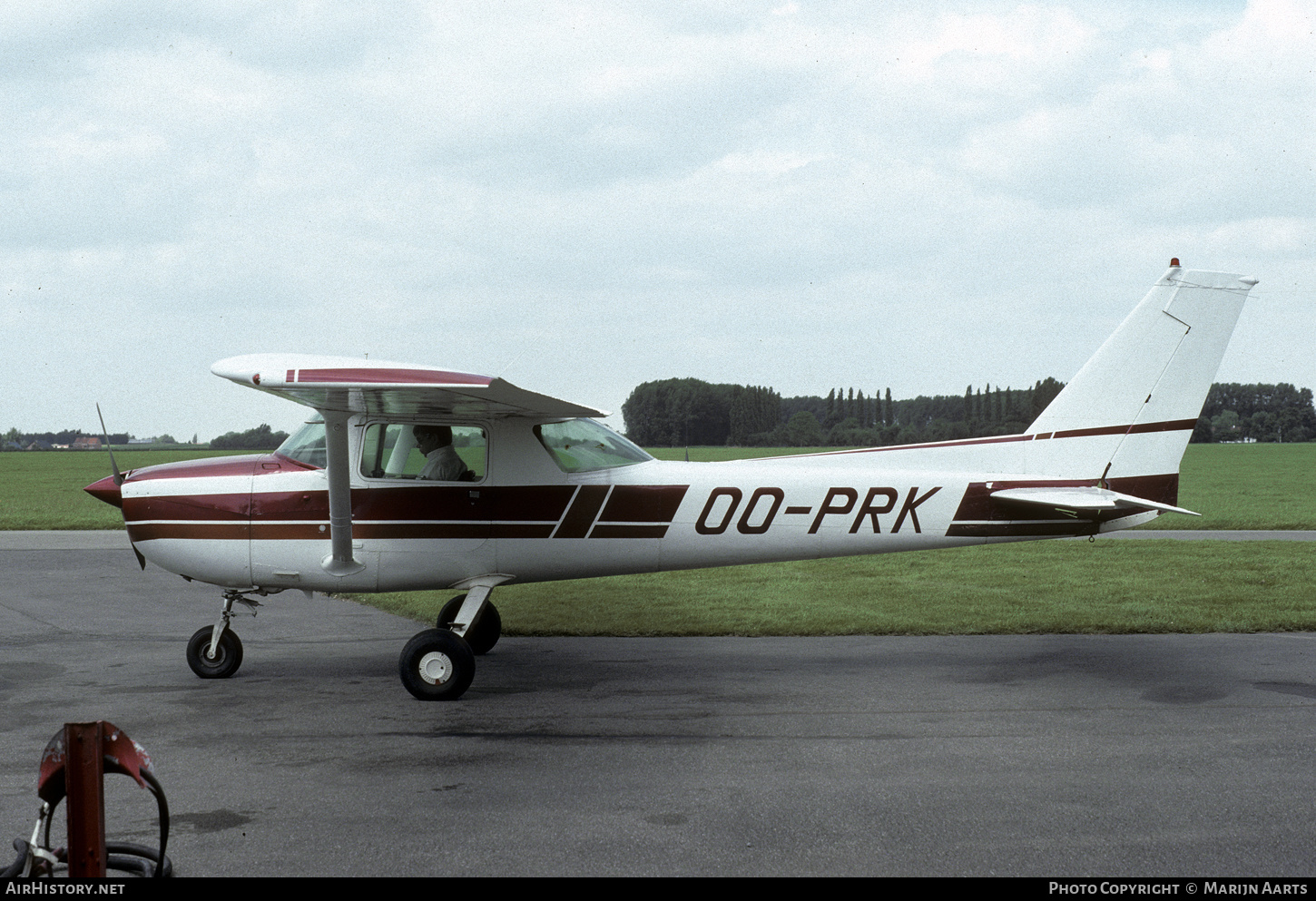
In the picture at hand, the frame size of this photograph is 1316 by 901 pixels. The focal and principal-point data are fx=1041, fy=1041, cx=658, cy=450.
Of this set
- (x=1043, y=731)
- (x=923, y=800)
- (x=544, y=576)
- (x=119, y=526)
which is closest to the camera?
(x=923, y=800)

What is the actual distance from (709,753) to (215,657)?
4.35 meters

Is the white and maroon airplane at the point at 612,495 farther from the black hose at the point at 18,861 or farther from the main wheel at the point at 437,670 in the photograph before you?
the black hose at the point at 18,861

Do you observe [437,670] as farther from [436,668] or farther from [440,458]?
[440,458]

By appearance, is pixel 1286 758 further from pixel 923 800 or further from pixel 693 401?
pixel 693 401

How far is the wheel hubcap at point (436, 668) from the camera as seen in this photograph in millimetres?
7391

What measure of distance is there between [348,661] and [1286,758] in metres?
6.83

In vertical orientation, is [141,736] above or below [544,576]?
below

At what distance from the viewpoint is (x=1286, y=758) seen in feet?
19.1

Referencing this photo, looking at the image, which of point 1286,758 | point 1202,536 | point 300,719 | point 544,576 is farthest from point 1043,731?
point 1202,536

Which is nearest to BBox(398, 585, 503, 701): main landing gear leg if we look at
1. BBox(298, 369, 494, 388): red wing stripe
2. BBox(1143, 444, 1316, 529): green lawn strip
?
BBox(298, 369, 494, 388): red wing stripe

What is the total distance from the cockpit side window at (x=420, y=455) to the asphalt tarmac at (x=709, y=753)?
1.63m

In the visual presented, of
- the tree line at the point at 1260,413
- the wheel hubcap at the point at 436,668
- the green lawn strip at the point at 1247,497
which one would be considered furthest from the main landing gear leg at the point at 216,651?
the tree line at the point at 1260,413

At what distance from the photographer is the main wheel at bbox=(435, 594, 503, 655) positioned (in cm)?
918

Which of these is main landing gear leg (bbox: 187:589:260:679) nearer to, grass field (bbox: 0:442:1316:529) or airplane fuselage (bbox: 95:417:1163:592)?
airplane fuselage (bbox: 95:417:1163:592)
